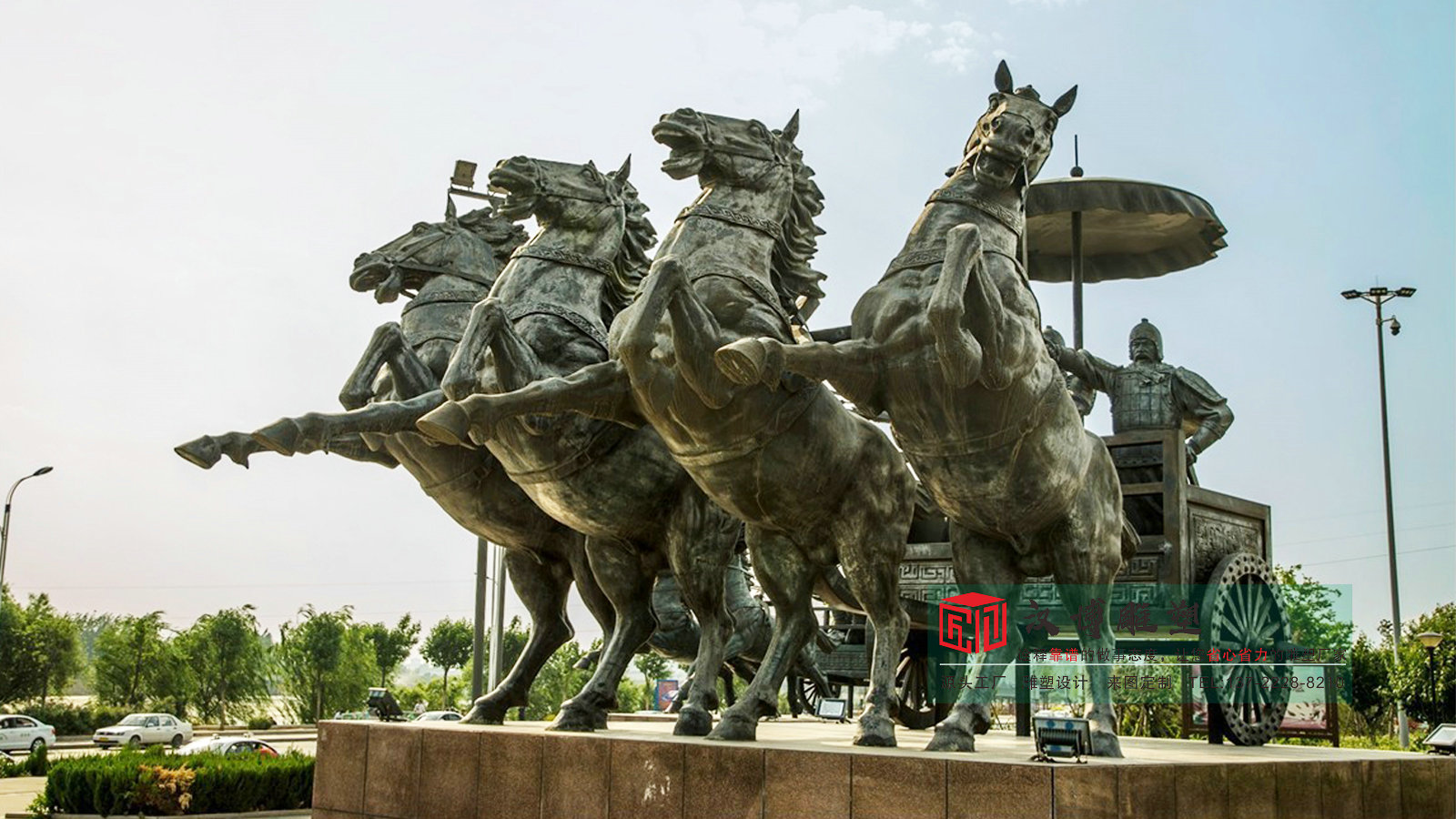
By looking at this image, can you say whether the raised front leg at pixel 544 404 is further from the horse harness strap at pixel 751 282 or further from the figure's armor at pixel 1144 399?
the figure's armor at pixel 1144 399

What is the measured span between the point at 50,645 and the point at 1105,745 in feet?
144

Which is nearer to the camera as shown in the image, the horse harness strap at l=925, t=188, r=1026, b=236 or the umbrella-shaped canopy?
the horse harness strap at l=925, t=188, r=1026, b=236

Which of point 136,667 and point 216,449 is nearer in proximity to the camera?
point 216,449

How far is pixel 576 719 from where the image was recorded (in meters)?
9.25

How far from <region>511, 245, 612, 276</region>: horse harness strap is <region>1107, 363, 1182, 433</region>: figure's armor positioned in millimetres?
4386

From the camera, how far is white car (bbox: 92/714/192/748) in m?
33.5

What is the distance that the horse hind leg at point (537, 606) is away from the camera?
415 inches

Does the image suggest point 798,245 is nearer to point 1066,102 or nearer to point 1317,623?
point 1066,102

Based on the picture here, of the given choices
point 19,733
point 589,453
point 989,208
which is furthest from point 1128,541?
point 19,733

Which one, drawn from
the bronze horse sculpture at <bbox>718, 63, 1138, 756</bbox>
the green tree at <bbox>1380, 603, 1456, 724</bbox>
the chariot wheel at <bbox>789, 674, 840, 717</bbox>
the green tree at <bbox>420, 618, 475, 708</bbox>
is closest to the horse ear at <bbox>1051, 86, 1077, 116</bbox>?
the bronze horse sculpture at <bbox>718, 63, 1138, 756</bbox>

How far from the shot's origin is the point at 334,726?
9797 millimetres

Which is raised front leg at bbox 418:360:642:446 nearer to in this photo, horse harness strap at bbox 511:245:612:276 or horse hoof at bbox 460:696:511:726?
horse harness strap at bbox 511:245:612:276

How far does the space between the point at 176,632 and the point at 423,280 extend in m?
42.8

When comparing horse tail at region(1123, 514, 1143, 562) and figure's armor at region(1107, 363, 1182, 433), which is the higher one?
figure's armor at region(1107, 363, 1182, 433)
